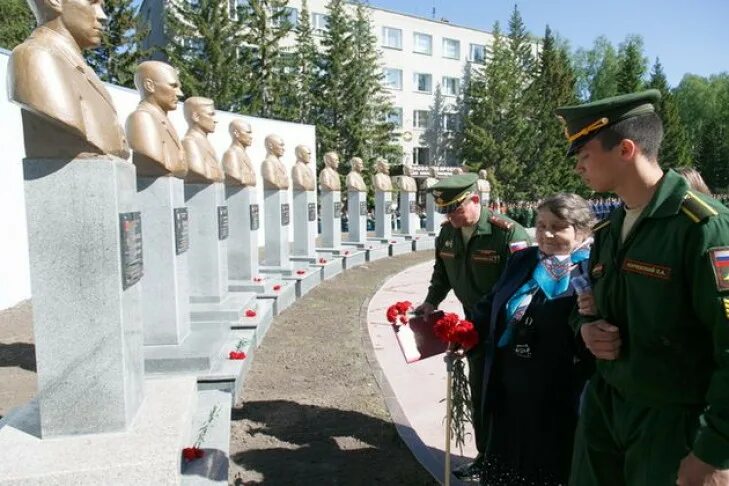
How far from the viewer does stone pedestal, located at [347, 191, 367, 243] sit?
1492 cm

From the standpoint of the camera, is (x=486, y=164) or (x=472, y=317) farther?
(x=486, y=164)

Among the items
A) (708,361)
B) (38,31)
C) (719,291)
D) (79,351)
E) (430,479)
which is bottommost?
(430,479)

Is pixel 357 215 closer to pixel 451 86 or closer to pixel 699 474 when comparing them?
pixel 699 474

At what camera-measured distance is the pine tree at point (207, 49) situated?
26906mm

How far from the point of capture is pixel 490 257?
11.9 feet

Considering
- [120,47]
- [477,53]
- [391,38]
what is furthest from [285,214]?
[477,53]

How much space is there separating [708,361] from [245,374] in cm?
464

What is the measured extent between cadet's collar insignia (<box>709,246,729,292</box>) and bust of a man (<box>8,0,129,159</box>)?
301 cm

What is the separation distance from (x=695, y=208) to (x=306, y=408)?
394 cm

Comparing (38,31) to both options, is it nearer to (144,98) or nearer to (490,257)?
(144,98)

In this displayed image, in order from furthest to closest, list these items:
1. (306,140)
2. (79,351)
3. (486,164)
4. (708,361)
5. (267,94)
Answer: (486,164)
(267,94)
(306,140)
(79,351)
(708,361)

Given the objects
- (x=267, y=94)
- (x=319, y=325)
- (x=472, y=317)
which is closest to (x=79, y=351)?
(x=472, y=317)

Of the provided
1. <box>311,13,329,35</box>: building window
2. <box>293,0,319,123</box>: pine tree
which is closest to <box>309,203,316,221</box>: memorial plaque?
<box>293,0,319,123</box>: pine tree

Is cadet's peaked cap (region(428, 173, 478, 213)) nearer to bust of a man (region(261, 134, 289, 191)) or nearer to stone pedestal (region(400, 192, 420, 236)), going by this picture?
bust of a man (region(261, 134, 289, 191))
